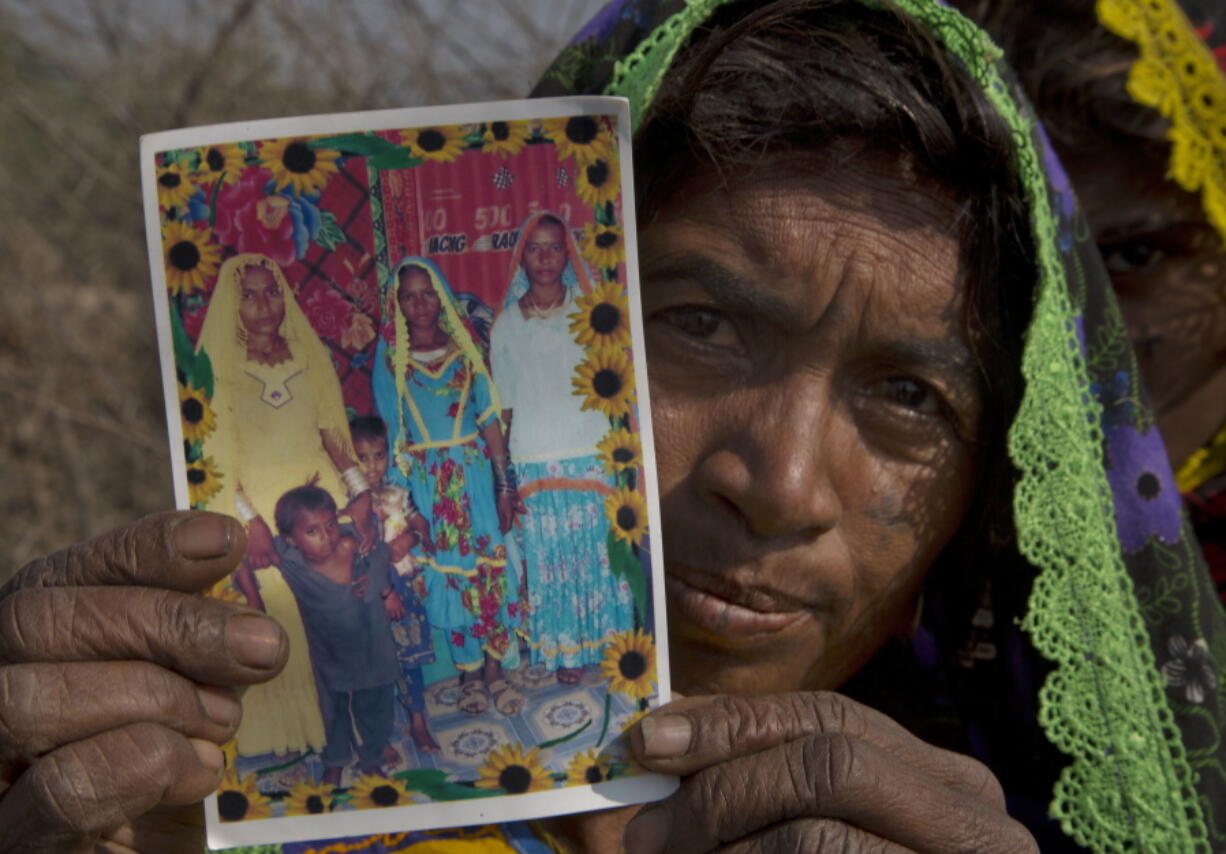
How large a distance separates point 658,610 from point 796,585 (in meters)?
0.36

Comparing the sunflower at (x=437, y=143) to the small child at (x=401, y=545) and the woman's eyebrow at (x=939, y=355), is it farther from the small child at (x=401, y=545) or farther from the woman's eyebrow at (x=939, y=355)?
the woman's eyebrow at (x=939, y=355)

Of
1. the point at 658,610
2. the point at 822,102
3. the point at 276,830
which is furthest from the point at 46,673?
the point at 822,102

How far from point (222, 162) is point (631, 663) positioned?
0.80 meters

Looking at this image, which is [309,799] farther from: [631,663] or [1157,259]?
[1157,259]

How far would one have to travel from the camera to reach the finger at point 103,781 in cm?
146

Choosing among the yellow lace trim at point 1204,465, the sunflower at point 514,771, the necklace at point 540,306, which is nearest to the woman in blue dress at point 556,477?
the necklace at point 540,306

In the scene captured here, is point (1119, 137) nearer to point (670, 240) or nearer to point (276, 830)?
point (670, 240)

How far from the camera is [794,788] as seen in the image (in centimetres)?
150

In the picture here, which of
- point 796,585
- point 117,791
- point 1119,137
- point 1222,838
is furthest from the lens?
point 1119,137

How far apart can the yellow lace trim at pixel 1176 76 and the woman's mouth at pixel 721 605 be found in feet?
5.35

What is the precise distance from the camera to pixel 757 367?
195 cm

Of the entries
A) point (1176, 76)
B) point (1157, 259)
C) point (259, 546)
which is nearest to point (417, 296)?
point (259, 546)

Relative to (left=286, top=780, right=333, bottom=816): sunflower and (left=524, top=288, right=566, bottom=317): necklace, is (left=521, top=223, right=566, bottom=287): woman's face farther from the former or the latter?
(left=286, top=780, right=333, bottom=816): sunflower

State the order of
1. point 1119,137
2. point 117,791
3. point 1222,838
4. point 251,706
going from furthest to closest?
1. point 1119,137
2. point 1222,838
3. point 251,706
4. point 117,791
